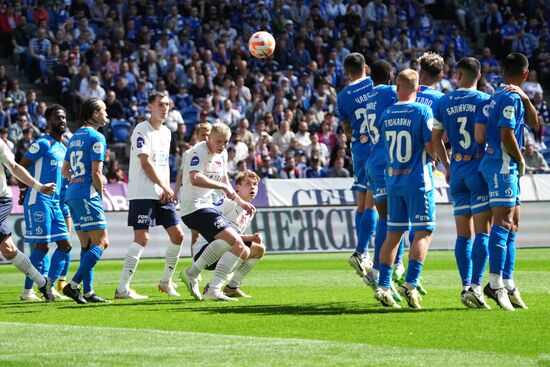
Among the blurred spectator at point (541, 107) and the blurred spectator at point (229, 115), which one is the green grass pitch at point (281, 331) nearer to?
the blurred spectator at point (229, 115)

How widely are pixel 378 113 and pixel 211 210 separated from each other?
6.93 ft

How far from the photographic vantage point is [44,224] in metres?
13.8

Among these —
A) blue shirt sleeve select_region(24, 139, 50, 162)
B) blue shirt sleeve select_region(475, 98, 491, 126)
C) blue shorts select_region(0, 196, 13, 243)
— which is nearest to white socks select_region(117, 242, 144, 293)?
blue shorts select_region(0, 196, 13, 243)

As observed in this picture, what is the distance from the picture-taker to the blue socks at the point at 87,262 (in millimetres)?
12430

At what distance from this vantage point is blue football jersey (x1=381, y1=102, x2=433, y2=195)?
10828 mm

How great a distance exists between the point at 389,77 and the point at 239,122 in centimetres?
1571

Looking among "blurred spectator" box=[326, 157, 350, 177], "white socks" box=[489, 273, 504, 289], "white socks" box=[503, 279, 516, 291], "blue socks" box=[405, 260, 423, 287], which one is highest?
"blue socks" box=[405, 260, 423, 287]

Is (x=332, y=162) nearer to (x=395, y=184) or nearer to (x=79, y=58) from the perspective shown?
(x=79, y=58)

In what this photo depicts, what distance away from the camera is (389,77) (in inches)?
491

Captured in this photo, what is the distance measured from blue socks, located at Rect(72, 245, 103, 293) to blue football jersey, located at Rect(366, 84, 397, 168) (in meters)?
3.22

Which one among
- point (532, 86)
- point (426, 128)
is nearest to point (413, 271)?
point (426, 128)

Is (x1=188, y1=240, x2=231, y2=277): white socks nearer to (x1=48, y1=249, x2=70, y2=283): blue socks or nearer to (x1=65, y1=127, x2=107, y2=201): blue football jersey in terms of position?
(x1=65, y1=127, x2=107, y2=201): blue football jersey

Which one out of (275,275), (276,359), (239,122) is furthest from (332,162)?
(276,359)

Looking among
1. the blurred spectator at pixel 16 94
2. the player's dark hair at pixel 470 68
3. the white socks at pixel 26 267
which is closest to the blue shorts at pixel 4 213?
the white socks at pixel 26 267
